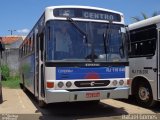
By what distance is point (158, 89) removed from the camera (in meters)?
12.1

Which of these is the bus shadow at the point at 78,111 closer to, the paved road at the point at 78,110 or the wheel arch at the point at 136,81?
the paved road at the point at 78,110

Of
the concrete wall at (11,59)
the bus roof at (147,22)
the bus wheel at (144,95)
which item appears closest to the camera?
the bus roof at (147,22)

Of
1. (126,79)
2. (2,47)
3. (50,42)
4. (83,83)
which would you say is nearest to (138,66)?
(126,79)

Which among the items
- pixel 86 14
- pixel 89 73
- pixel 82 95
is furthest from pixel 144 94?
pixel 86 14

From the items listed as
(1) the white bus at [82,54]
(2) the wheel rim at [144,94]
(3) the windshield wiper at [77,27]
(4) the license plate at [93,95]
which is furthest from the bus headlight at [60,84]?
(2) the wheel rim at [144,94]

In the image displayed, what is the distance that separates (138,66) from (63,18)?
13.0 ft

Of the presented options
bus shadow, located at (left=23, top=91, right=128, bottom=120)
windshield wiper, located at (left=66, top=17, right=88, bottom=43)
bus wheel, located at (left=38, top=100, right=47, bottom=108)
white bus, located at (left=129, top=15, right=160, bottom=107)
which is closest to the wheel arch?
white bus, located at (left=129, top=15, right=160, bottom=107)

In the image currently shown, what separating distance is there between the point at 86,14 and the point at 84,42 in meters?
0.95

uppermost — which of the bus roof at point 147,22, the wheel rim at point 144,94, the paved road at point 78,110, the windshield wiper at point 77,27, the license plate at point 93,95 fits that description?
the bus roof at point 147,22

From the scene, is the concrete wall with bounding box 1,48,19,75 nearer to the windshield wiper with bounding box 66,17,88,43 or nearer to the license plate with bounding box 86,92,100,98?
the windshield wiper with bounding box 66,17,88,43

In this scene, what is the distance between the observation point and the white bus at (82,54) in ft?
34.8

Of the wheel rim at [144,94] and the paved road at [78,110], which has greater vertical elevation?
the wheel rim at [144,94]

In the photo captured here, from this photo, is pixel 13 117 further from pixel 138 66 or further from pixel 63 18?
pixel 138 66

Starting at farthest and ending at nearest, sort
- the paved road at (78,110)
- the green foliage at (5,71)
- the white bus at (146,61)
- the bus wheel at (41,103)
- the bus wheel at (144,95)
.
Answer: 1. the green foliage at (5,71)
2. the bus wheel at (144,95)
3. the bus wheel at (41,103)
4. the white bus at (146,61)
5. the paved road at (78,110)
